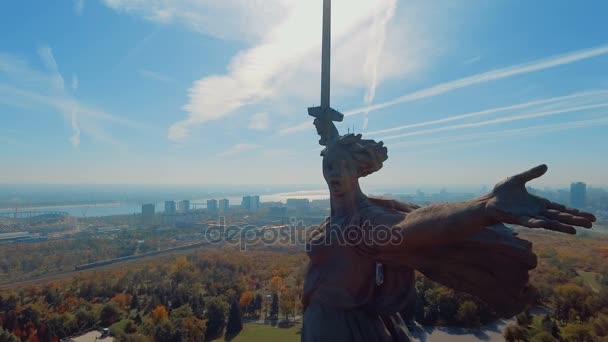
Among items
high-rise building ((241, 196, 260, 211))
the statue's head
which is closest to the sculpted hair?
the statue's head

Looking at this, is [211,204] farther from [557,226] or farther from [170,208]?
[557,226]

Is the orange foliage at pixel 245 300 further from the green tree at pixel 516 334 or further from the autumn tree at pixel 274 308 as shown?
the green tree at pixel 516 334

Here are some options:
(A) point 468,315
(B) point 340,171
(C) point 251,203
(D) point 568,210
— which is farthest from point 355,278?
(C) point 251,203

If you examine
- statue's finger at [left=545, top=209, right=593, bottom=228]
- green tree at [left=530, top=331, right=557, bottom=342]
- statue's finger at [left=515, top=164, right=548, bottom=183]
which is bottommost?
green tree at [left=530, top=331, right=557, bottom=342]

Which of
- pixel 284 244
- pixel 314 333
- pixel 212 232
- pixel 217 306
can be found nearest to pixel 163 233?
pixel 212 232

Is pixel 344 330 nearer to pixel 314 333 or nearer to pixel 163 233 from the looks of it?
pixel 314 333

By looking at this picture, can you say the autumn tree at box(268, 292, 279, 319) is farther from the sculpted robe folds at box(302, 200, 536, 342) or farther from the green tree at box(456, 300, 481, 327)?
Result: the sculpted robe folds at box(302, 200, 536, 342)

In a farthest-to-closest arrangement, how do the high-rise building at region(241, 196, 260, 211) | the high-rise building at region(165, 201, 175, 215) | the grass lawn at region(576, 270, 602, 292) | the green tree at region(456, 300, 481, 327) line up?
1. the high-rise building at region(241, 196, 260, 211)
2. the high-rise building at region(165, 201, 175, 215)
3. the grass lawn at region(576, 270, 602, 292)
4. the green tree at region(456, 300, 481, 327)
